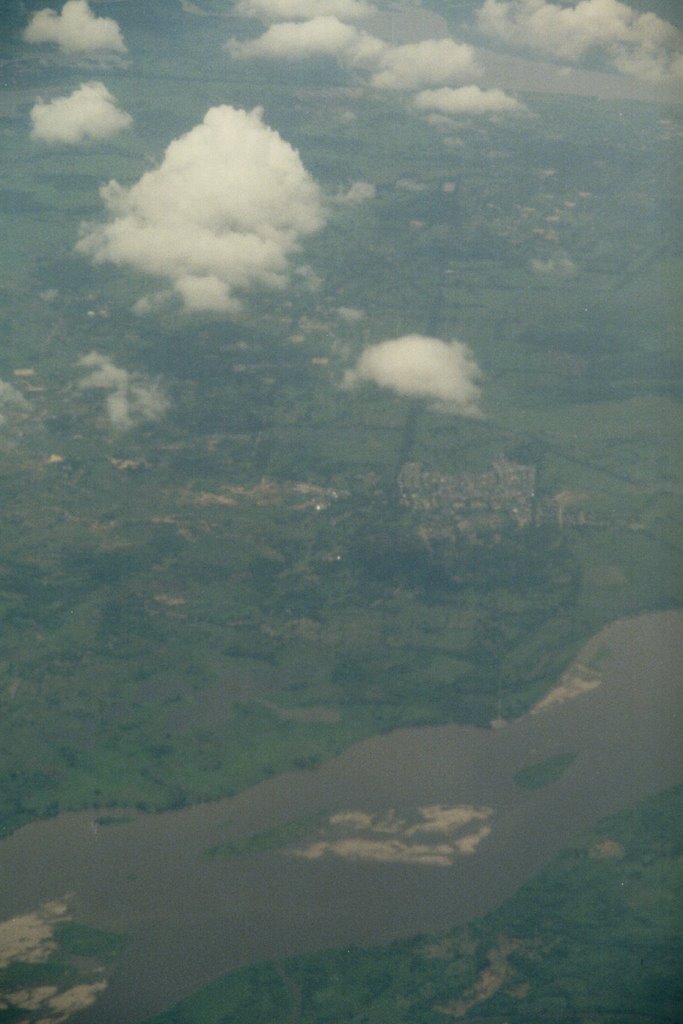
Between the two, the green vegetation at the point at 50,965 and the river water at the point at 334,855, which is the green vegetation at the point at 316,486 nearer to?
the river water at the point at 334,855

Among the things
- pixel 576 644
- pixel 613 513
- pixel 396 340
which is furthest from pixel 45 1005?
pixel 396 340

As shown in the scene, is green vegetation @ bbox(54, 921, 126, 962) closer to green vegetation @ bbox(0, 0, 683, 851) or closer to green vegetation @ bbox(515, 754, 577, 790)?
green vegetation @ bbox(0, 0, 683, 851)

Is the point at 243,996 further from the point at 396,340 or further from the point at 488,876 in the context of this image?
the point at 396,340

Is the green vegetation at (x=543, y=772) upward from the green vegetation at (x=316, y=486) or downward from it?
downward

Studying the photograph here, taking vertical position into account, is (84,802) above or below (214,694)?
below

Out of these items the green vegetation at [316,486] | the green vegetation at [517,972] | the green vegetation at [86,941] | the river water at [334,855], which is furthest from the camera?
the green vegetation at [316,486]

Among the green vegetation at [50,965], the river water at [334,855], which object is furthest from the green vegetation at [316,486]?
the green vegetation at [50,965]
